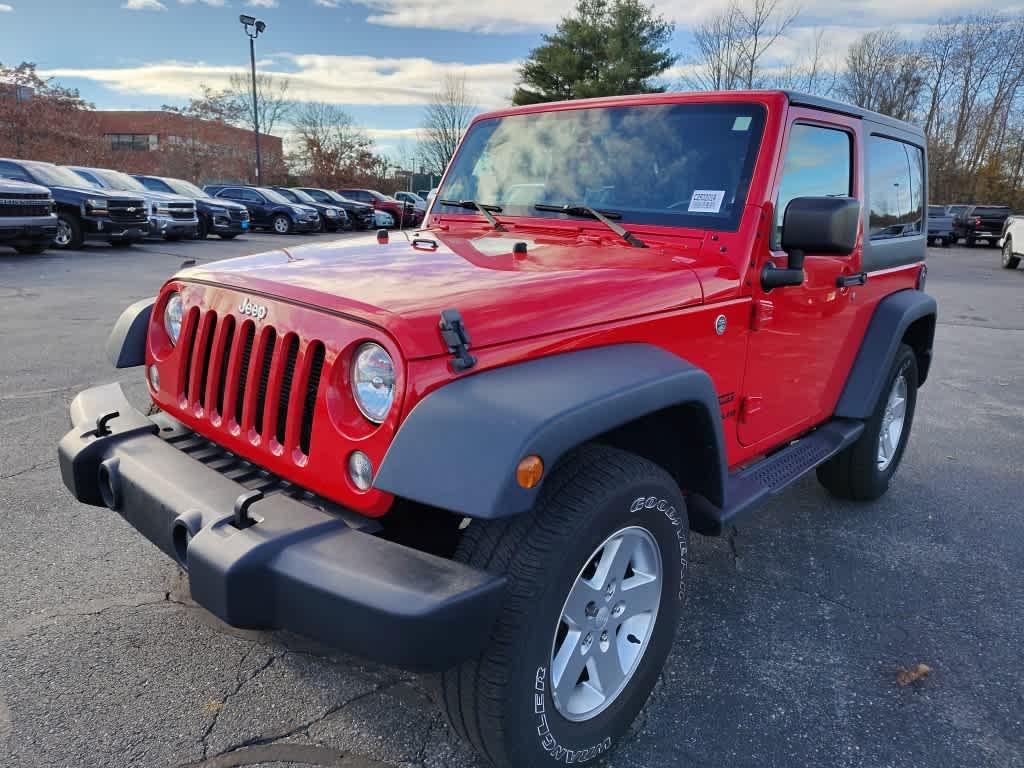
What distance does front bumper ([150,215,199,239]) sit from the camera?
16561 millimetres

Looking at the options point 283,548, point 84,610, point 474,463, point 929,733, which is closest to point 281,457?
point 283,548

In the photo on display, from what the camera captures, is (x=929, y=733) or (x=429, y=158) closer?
(x=929, y=733)

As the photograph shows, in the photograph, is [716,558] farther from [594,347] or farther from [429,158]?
[429,158]

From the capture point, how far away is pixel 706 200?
2789mm

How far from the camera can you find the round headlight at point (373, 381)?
1.87 meters

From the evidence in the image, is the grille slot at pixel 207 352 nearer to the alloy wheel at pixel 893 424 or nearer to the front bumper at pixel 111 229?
the alloy wheel at pixel 893 424

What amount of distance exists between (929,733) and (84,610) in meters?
2.94

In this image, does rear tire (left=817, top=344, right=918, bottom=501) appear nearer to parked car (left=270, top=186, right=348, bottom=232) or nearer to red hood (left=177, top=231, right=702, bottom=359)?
red hood (left=177, top=231, right=702, bottom=359)

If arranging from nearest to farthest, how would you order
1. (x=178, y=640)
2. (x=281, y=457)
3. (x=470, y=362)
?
(x=470, y=362) → (x=281, y=457) → (x=178, y=640)

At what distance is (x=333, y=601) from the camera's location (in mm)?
1644

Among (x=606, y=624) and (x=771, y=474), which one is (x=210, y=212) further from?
(x=606, y=624)

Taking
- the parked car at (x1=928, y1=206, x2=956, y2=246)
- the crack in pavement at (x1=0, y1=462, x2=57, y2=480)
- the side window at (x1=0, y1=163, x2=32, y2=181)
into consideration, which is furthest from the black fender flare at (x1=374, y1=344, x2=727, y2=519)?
the parked car at (x1=928, y1=206, x2=956, y2=246)

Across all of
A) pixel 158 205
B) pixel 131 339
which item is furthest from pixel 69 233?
pixel 131 339

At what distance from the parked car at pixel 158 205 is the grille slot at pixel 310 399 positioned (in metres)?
15.9
